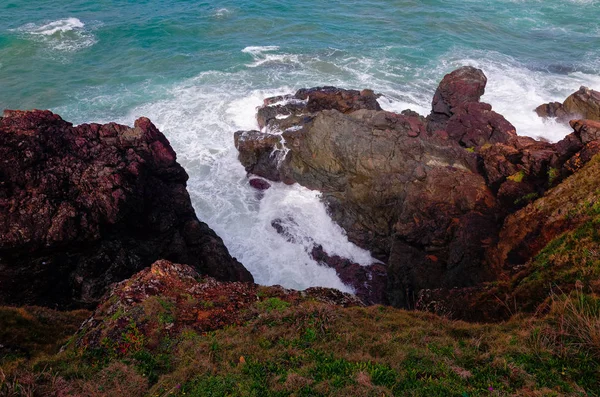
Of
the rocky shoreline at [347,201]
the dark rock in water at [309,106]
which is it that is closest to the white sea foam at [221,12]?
the dark rock in water at [309,106]

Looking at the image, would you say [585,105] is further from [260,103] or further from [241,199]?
[241,199]

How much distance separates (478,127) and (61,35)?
51240 millimetres

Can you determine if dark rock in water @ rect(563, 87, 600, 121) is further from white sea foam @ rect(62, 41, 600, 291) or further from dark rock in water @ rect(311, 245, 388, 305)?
dark rock in water @ rect(311, 245, 388, 305)

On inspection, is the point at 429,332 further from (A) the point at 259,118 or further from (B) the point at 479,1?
(B) the point at 479,1

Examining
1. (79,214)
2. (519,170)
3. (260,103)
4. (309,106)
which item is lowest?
(260,103)

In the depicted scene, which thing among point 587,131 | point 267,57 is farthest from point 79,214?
point 267,57

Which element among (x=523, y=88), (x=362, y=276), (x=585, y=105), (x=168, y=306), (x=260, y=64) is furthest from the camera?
(x=260, y=64)

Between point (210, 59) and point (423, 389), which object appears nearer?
point (423, 389)

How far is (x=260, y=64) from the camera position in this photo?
152ft

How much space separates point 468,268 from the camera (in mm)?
18047

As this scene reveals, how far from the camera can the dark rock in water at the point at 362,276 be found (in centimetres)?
2216

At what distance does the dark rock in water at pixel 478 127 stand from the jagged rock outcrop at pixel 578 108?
31.7ft

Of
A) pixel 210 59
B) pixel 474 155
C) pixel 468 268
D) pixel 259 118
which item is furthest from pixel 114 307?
pixel 210 59

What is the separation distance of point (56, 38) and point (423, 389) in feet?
190
